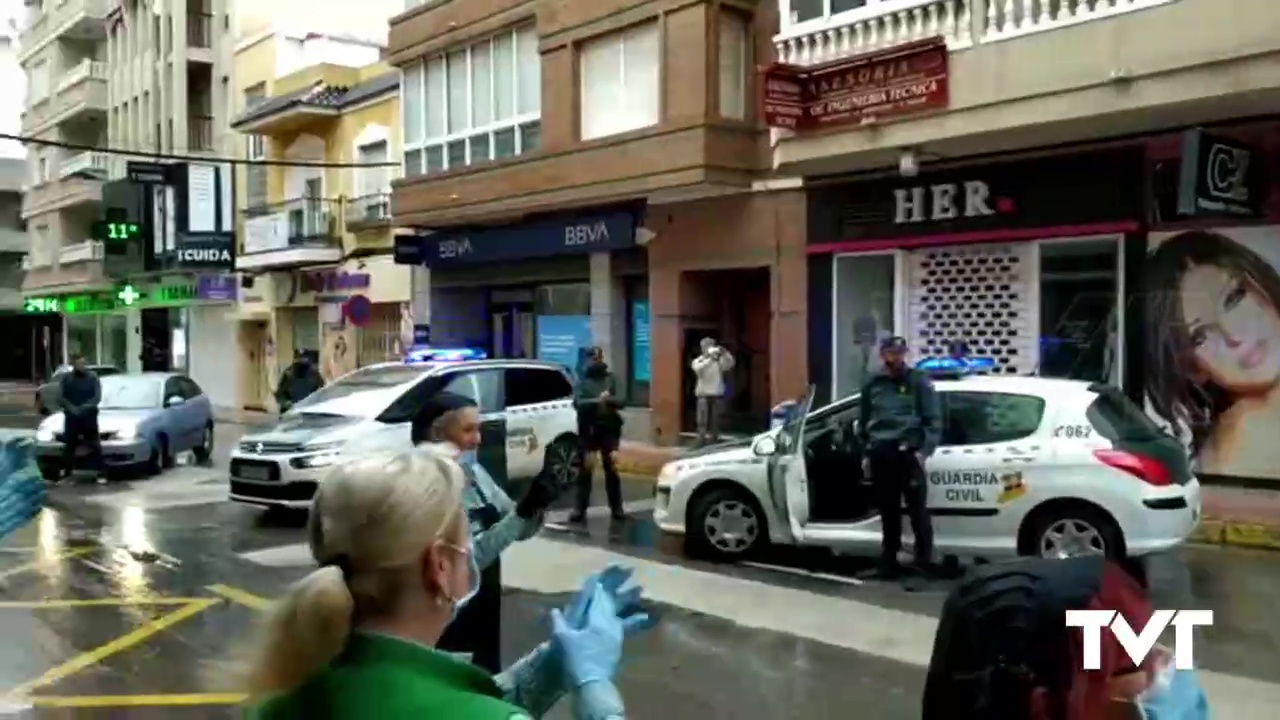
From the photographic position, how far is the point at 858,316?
1686 centimetres

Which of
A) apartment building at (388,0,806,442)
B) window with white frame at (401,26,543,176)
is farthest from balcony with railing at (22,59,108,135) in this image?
window with white frame at (401,26,543,176)

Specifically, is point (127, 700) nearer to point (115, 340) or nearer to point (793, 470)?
point (793, 470)

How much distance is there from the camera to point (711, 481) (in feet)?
33.2

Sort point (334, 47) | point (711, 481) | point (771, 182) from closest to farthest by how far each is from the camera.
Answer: point (711, 481) → point (771, 182) → point (334, 47)

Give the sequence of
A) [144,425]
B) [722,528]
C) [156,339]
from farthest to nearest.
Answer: [156,339] → [144,425] → [722,528]

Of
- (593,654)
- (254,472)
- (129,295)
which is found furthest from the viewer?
(129,295)

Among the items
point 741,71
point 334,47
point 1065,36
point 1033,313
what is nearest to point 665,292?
point 741,71

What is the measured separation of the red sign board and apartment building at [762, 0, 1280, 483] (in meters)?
0.03

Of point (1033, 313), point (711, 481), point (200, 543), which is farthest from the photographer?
point (1033, 313)

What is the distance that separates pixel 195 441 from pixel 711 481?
10.8 metres

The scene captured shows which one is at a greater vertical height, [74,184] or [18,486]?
[74,184]

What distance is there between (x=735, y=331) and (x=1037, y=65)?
819 centimetres

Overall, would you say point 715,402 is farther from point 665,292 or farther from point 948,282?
point 948,282

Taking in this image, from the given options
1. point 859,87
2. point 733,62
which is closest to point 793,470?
point 859,87
